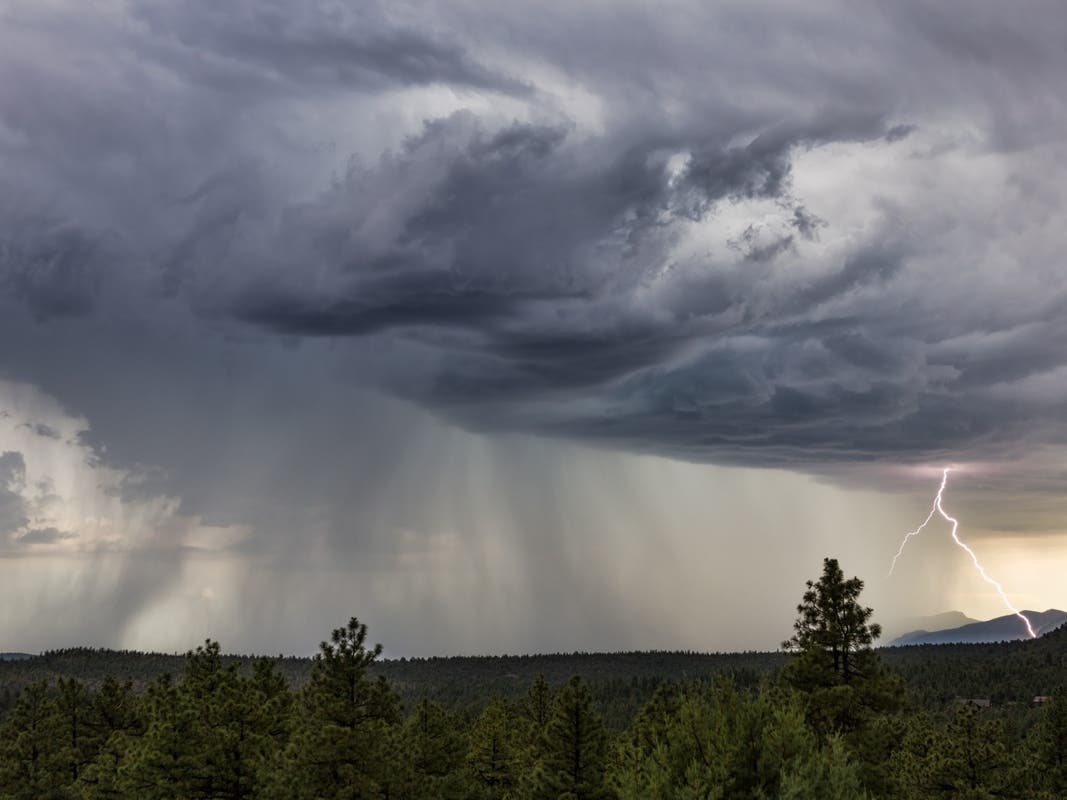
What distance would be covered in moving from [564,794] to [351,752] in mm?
16240

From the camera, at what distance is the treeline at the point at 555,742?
32688 mm

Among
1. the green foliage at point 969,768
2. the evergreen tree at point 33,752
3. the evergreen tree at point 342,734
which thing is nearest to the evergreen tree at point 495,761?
the evergreen tree at point 33,752

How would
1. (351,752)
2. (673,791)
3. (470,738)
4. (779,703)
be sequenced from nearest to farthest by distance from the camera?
(673,791) < (779,703) < (351,752) < (470,738)

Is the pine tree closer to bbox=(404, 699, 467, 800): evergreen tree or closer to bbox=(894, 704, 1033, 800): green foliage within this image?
bbox=(404, 699, 467, 800): evergreen tree

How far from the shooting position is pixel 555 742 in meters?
55.8

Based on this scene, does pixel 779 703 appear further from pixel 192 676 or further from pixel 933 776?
pixel 192 676

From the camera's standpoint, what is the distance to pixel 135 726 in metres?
67.1

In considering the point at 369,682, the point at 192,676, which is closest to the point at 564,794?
the point at 369,682

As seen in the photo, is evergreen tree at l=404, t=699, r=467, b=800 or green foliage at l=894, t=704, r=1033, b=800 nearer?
green foliage at l=894, t=704, r=1033, b=800

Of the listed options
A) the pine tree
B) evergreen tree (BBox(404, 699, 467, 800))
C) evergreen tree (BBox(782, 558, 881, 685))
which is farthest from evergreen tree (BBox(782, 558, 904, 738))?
evergreen tree (BBox(404, 699, 467, 800))

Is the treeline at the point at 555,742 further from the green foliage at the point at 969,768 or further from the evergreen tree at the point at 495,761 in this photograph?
the evergreen tree at the point at 495,761

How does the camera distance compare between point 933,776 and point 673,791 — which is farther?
point 933,776

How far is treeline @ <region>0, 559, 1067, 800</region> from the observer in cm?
3269

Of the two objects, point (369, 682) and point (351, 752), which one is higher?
point (369, 682)
